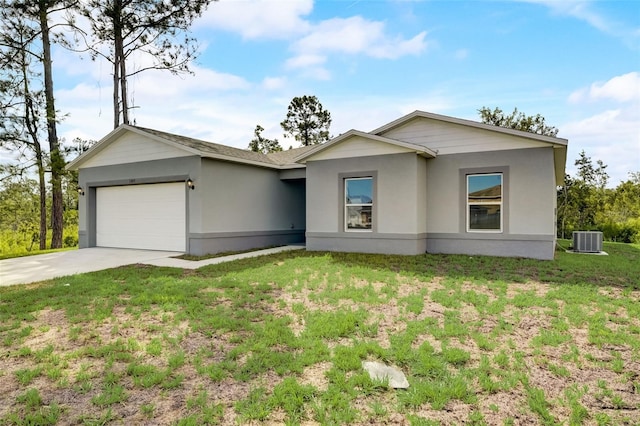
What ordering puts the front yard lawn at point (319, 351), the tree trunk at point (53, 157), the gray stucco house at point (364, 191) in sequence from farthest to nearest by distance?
the tree trunk at point (53, 157) < the gray stucco house at point (364, 191) < the front yard lawn at point (319, 351)

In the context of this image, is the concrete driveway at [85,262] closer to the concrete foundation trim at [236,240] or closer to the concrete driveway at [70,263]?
the concrete driveway at [70,263]

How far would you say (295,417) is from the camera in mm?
2838

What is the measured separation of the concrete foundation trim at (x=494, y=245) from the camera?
957 cm

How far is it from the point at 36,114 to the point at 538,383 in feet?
75.6

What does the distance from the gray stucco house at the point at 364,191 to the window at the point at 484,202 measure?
0.09 feet

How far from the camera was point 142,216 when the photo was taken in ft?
41.0

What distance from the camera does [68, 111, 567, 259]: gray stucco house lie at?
389 inches

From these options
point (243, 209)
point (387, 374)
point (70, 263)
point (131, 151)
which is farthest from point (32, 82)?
point (387, 374)

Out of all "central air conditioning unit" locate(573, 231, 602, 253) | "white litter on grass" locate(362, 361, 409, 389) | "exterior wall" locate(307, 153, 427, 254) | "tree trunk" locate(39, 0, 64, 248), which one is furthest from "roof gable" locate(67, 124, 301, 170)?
"central air conditioning unit" locate(573, 231, 602, 253)

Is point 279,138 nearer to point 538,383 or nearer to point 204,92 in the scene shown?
point 204,92

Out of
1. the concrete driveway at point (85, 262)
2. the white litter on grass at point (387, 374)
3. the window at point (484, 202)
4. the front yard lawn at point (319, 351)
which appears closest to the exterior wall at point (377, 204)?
the window at point (484, 202)

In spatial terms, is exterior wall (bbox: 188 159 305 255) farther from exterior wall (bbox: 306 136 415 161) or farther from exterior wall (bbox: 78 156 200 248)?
exterior wall (bbox: 306 136 415 161)

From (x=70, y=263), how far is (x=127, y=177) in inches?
145

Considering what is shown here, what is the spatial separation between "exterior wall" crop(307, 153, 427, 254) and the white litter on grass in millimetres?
6891
